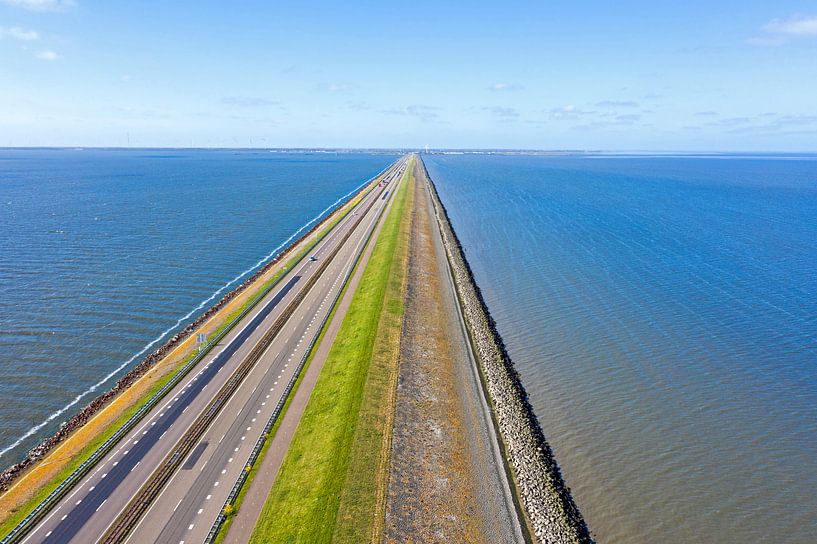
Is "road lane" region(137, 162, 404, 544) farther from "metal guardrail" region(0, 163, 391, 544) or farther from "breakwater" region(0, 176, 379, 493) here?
"breakwater" region(0, 176, 379, 493)

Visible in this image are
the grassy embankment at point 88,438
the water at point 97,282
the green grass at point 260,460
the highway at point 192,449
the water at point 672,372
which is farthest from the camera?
the water at point 97,282

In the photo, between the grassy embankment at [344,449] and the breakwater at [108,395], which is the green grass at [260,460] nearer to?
the grassy embankment at [344,449]

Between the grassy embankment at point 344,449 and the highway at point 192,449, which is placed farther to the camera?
the highway at point 192,449

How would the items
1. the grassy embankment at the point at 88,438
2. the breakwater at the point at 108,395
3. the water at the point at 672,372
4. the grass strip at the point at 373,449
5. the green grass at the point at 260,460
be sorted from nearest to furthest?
the green grass at the point at 260,460 < the grass strip at the point at 373,449 < the grassy embankment at the point at 88,438 < the water at the point at 672,372 < the breakwater at the point at 108,395

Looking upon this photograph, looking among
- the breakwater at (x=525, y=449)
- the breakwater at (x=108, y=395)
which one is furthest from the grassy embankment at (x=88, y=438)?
the breakwater at (x=525, y=449)

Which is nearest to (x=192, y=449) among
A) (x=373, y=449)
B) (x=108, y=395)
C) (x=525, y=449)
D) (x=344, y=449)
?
(x=344, y=449)

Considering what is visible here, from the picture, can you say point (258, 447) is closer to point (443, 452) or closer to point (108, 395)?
point (443, 452)

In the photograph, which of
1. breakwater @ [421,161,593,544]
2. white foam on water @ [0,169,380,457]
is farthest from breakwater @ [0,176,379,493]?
breakwater @ [421,161,593,544]
